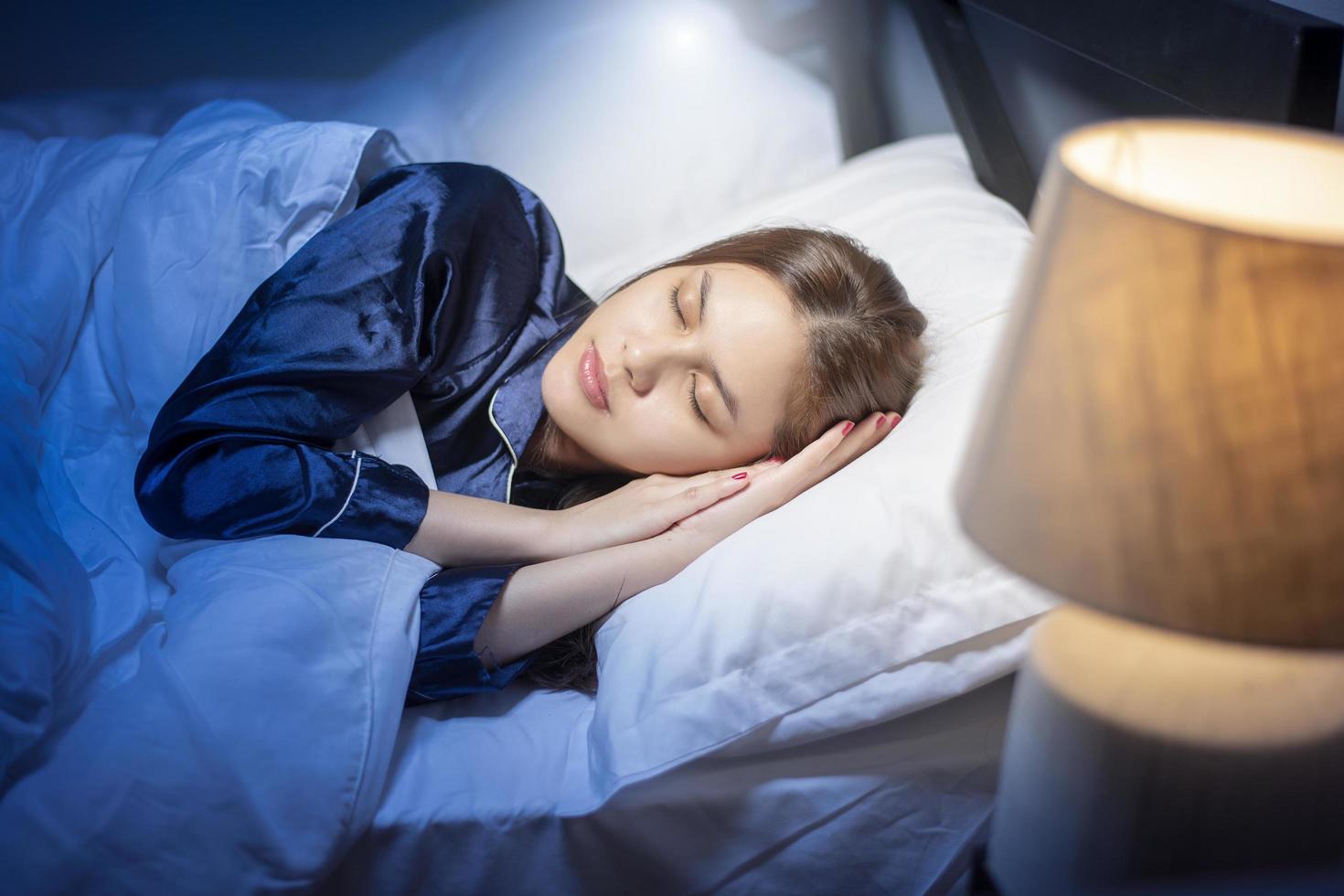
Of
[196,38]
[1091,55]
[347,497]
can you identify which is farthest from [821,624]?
[196,38]

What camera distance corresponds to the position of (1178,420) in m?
0.45

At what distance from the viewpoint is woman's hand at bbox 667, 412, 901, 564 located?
99 cm

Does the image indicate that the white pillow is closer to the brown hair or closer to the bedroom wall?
the bedroom wall

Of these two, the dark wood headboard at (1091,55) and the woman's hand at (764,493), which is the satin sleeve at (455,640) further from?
the dark wood headboard at (1091,55)

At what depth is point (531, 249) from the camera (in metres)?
1.29

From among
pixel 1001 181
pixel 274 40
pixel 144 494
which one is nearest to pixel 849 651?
pixel 144 494

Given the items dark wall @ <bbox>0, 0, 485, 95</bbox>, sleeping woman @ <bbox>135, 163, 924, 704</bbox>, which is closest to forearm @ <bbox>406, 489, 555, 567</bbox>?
sleeping woman @ <bbox>135, 163, 924, 704</bbox>

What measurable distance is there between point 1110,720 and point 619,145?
51.9 inches

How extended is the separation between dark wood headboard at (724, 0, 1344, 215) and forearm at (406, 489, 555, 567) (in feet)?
2.44

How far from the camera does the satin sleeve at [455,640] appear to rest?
3.02 feet

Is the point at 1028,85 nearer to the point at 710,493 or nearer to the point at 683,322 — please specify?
the point at 683,322

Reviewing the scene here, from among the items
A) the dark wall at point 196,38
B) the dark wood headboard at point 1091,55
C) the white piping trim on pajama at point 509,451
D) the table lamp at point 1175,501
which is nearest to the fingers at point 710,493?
the white piping trim on pajama at point 509,451

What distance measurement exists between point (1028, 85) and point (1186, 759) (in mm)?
1049

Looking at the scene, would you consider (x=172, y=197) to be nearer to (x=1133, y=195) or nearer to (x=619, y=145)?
(x=619, y=145)
